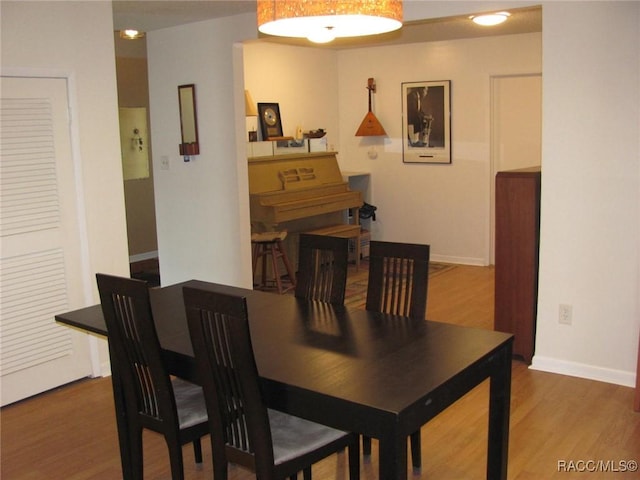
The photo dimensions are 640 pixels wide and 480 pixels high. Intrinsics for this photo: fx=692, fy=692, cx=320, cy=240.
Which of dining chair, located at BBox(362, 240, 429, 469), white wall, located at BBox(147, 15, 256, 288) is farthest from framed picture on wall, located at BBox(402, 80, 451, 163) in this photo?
dining chair, located at BBox(362, 240, 429, 469)

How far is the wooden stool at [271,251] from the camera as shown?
595cm

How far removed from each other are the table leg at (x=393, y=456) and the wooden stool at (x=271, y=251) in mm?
3937

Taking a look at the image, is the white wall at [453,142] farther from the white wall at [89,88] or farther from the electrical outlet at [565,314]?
the white wall at [89,88]

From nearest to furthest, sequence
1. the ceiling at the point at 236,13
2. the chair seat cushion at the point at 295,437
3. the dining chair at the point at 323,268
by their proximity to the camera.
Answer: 1. the chair seat cushion at the point at 295,437
2. the dining chair at the point at 323,268
3. the ceiling at the point at 236,13

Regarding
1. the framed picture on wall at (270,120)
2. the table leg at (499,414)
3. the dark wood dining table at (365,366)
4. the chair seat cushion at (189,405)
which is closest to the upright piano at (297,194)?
the framed picture on wall at (270,120)

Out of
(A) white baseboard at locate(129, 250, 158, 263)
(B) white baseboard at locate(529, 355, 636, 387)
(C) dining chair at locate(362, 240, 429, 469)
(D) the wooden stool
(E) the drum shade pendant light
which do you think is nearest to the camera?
(C) dining chair at locate(362, 240, 429, 469)

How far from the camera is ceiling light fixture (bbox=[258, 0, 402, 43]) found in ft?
6.98

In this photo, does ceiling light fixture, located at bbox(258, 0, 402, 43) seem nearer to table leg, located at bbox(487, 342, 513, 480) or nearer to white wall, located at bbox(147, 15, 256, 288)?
table leg, located at bbox(487, 342, 513, 480)

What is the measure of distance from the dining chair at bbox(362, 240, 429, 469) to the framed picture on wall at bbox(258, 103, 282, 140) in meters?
3.93

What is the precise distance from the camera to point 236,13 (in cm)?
505

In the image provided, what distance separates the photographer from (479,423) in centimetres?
342

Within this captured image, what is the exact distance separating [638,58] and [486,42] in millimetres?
3347

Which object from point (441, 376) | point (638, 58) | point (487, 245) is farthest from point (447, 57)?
point (441, 376)

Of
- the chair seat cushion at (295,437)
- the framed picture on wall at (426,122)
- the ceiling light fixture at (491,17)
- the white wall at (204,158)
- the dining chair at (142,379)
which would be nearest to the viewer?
the chair seat cushion at (295,437)
